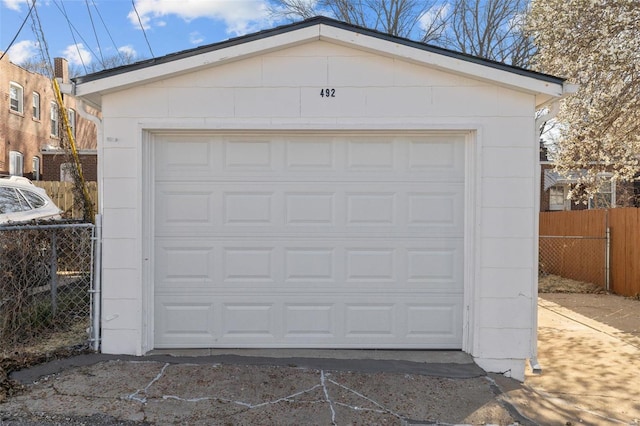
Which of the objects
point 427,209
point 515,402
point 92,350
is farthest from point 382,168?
point 92,350

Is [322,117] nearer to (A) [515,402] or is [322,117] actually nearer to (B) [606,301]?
(A) [515,402]

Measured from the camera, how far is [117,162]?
528 cm

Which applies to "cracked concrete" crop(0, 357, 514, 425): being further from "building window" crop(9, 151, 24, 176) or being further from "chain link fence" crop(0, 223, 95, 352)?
"building window" crop(9, 151, 24, 176)

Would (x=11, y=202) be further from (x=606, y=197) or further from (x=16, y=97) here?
(x=606, y=197)

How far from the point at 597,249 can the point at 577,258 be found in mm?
891

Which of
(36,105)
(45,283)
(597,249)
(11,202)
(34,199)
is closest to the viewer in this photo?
(45,283)

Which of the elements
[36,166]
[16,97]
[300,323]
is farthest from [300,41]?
[36,166]

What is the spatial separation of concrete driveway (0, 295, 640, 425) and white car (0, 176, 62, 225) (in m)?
4.19

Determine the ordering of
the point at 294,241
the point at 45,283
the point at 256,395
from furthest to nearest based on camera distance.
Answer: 1. the point at 45,283
2. the point at 294,241
3. the point at 256,395

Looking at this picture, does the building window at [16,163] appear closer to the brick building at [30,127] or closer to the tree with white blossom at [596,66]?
the brick building at [30,127]

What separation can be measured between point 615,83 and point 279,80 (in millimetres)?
6717

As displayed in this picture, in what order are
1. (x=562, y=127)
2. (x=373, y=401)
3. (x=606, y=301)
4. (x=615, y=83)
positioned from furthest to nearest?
1. (x=562, y=127)
2. (x=606, y=301)
3. (x=615, y=83)
4. (x=373, y=401)

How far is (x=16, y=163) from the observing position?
21.5 m

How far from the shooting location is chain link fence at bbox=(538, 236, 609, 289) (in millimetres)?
11547
